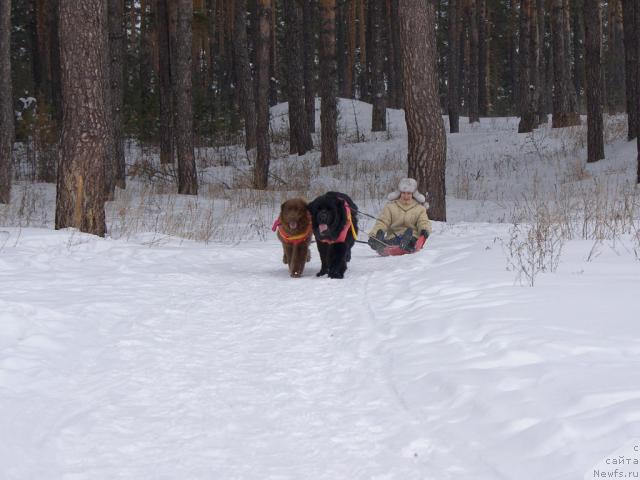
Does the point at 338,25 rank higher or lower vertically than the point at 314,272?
higher

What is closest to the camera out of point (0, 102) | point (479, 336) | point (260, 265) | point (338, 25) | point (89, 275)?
point (479, 336)

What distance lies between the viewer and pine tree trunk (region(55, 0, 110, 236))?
8.35 m

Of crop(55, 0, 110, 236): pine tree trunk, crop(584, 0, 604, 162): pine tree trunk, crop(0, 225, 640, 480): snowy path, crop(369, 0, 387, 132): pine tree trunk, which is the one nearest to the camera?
crop(0, 225, 640, 480): snowy path

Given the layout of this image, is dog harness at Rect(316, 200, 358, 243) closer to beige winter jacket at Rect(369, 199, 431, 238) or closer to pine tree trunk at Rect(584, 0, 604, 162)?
beige winter jacket at Rect(369, 199, 431, 238)

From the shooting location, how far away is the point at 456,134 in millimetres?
23469

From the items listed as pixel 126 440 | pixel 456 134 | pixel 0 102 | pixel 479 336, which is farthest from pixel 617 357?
pixel 456 134

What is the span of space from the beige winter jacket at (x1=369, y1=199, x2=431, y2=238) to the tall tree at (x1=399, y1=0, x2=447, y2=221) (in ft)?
7.46

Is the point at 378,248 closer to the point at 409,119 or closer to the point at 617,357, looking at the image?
the point at 409,119

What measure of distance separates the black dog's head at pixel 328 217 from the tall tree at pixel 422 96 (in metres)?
3.98

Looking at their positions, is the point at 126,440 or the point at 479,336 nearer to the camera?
the point at 126,440

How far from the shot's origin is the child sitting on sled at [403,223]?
823 cm

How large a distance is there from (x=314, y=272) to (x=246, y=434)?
4914mm

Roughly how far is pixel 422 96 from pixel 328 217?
4465 mm

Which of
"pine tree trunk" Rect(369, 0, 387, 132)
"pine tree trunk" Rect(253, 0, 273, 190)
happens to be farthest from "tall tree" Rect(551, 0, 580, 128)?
"pine tree trunk" Rect(253, 0, 273, 190)
